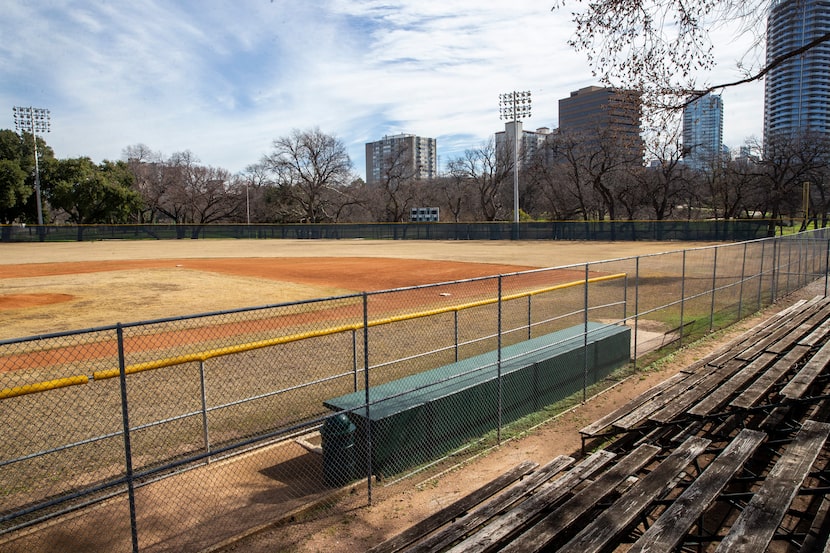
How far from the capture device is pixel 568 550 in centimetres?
356

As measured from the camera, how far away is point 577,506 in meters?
4.27

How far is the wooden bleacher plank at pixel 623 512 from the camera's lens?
11.9 feet

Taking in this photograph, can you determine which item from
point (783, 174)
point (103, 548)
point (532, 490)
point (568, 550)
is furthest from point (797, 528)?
point (783, 174)

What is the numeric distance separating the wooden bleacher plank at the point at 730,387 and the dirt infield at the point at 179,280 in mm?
14502

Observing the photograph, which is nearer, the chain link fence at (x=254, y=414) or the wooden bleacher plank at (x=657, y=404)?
the chain link fence at (x=254, y=414)

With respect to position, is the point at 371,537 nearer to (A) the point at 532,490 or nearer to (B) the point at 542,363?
(A) the point at 532,490

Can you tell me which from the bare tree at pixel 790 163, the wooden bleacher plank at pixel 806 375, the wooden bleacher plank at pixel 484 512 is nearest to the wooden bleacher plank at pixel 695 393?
the wooden bleacher plank at pixel 806 375

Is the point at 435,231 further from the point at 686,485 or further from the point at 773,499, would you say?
the point at 773,499

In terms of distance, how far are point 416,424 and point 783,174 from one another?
66803mm

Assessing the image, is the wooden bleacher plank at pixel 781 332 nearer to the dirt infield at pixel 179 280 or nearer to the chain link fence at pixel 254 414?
the chain link fence at pixel 254 414

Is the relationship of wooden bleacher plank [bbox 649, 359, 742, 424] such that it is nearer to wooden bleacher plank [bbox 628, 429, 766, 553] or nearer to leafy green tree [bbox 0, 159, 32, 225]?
wooden bleacher plank [bbox 628, 429, 766, 553]

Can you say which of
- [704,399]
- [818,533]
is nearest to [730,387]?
[704,399]

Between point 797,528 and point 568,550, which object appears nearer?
point 568,550

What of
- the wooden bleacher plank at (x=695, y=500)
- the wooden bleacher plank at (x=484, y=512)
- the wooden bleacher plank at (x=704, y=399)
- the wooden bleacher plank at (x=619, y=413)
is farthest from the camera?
the wooden bleacher plank at (x=619, y=413)
